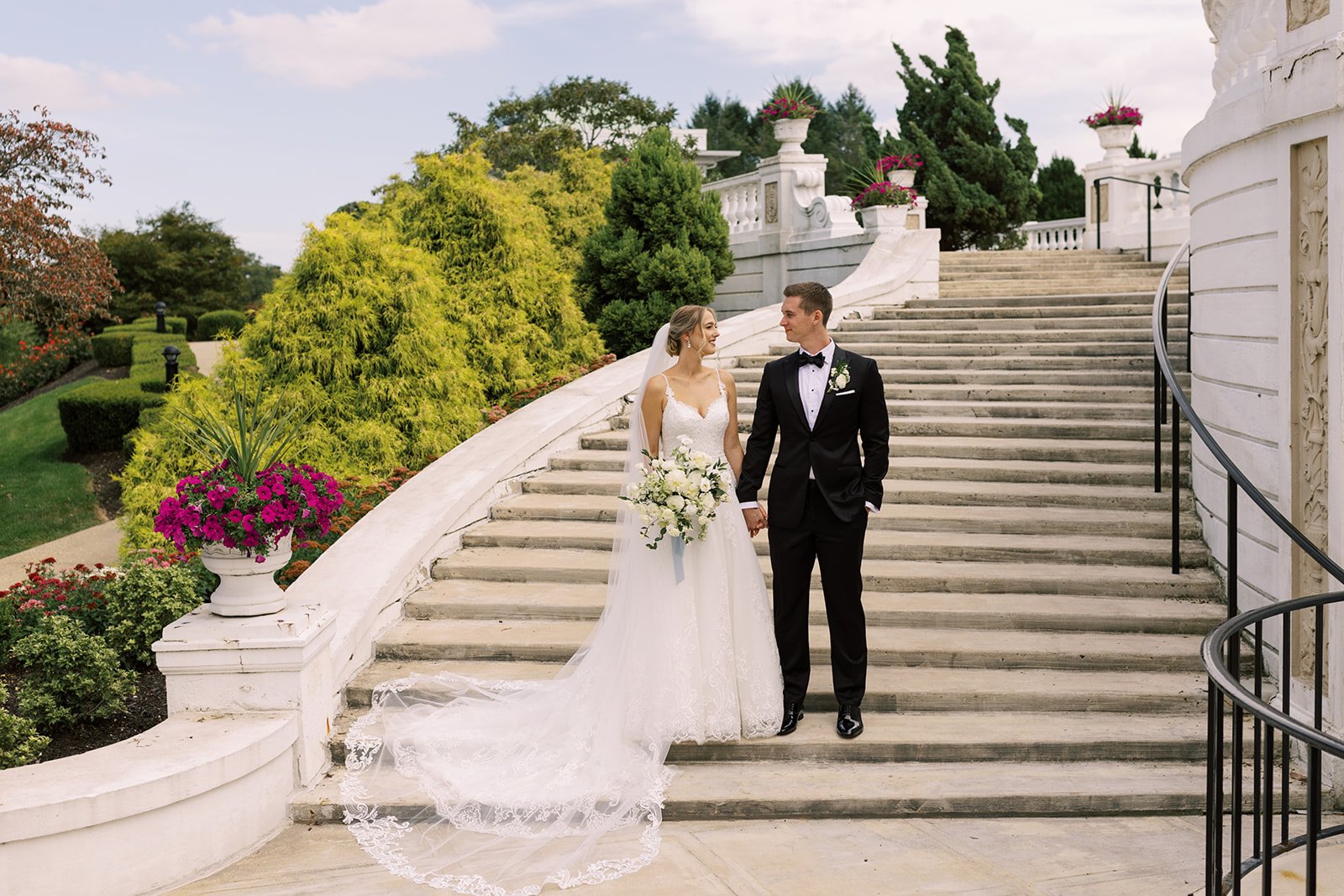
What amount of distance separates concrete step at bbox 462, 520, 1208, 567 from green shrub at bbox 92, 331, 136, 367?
2275cm

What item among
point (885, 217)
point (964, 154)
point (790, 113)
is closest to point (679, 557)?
point (885, 217)

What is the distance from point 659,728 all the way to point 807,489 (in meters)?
1.25

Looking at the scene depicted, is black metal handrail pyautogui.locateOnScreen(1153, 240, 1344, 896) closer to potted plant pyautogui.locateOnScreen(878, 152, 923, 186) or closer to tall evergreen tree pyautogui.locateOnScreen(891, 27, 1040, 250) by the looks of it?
potted plant pyautogui.locateOnScreen(878, 152, 923, 186)

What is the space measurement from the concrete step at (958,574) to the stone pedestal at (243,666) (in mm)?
2090

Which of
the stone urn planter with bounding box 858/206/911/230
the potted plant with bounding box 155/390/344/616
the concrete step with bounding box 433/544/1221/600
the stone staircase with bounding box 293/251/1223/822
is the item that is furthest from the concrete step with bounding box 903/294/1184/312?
the potted plant with bounding box 155/390/344/616

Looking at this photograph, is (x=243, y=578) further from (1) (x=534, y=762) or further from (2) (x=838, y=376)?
(2) (x=838, y=376)

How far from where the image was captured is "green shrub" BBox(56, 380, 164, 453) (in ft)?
66.4

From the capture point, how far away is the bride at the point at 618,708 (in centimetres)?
497

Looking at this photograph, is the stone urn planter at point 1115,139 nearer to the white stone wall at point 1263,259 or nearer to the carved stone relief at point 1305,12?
the white stone wall at point 1263,259

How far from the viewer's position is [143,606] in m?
6.21

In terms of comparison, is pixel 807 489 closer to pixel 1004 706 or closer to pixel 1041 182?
pixel 1004 706

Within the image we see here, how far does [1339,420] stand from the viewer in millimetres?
5195

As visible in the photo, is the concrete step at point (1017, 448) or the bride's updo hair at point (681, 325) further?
the concrete step at point (1017, 448)

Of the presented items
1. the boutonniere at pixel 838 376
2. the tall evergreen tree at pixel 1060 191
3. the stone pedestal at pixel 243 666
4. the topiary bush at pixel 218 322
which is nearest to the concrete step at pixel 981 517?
the boutonniere at pixel 838 376
